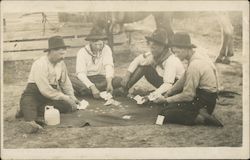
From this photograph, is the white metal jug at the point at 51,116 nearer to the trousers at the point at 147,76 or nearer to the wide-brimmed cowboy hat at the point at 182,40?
the trousers at the point at 147,76

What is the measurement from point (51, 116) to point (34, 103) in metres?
0.20

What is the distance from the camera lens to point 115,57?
338cm

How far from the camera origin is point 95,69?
11.3 feet

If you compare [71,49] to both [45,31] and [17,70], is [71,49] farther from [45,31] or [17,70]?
[17,70]

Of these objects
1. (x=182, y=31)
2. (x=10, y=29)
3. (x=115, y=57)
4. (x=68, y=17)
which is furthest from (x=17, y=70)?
(x=182, y=31)

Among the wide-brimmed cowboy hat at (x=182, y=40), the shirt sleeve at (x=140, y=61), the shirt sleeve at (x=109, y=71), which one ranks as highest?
the wide-brimmed cowboy hat at (x=182, y=40)

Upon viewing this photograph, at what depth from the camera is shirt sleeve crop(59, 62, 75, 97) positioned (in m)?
3.37

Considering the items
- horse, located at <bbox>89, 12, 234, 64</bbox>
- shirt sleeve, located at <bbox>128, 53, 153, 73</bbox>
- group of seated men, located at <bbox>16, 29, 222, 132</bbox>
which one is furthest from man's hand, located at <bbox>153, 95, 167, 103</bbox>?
horse, located at <bbox>89, 12, 234, 64</bbox>

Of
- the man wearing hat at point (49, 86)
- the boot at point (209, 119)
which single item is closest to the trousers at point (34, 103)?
the man wearing hat at point (49, 86)

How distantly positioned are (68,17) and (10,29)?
55 centimetres

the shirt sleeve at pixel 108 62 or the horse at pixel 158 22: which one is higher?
the horse at pixel 158 22

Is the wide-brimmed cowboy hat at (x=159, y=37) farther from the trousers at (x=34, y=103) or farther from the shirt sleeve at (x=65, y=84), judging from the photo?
the trousers at (x=34, y=103)

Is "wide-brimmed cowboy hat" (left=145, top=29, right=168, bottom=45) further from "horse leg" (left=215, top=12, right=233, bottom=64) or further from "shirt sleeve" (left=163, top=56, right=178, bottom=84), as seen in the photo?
"horse leg" (left=215, top=12, right=233, bottom=64)

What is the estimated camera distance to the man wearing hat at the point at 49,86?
132 inches
